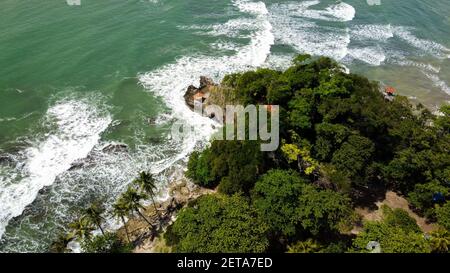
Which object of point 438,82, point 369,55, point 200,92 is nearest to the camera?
point 200,92

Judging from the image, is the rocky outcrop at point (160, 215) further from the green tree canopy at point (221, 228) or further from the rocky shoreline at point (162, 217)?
the green tree canopy at point (221, 228)

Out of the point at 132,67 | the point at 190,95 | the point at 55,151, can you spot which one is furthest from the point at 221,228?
the point at 132,67

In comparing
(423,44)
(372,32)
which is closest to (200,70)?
(372,32)

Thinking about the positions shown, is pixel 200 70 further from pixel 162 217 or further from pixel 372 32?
pixel 372 32

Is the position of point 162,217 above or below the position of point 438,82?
below

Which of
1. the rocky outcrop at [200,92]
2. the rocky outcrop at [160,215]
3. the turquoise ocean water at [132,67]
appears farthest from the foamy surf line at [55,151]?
the rocky outcrop at [200,92]

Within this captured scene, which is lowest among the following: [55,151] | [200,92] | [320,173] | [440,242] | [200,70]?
[320,173]

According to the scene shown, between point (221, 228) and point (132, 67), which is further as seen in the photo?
point (132, 67)

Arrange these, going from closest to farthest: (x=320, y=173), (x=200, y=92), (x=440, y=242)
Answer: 1. (x=440, y=242)
2. (x=320, y=173)
3. (x=200, y=92)
